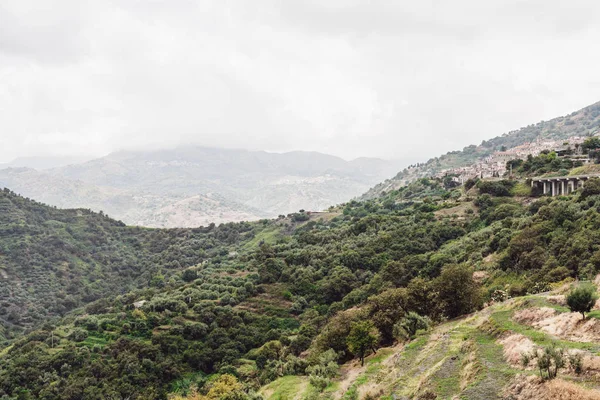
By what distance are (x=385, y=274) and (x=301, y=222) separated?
72.2 metres

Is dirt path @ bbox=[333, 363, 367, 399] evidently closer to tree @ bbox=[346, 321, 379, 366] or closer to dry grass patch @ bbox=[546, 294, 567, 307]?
tree @ bbox=[346, 321, 379, 366]

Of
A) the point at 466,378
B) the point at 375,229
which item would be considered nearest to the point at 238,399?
the point at 466,378

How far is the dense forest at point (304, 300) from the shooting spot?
33000 millimetres

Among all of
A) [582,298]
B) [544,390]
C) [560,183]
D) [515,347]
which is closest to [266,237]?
[560,183]

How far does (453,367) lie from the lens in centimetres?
1994

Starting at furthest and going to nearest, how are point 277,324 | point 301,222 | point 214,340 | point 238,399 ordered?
1. point 301,222
2. point 277,324
3. point 214,340
4. point 238,399

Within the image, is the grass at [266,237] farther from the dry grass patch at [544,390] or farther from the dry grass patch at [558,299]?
the dry grass patch at [544,390]

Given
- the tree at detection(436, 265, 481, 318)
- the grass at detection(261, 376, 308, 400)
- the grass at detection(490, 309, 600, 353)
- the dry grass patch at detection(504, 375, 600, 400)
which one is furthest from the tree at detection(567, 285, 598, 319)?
the grass at detection(261, 376, 308, 400)

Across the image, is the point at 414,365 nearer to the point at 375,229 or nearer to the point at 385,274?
the point at 385,274

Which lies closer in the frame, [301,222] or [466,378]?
[466,378]

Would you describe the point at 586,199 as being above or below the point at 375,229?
above

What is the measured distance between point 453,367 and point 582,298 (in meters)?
5.75

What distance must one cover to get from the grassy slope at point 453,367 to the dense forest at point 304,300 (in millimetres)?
1768

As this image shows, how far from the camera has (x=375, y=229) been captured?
76.7 m
